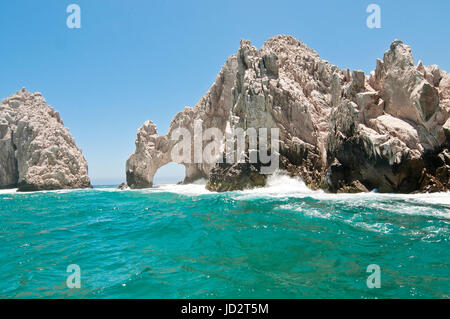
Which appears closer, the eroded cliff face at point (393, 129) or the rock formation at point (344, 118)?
the eroded cliff face at point (393, 129)

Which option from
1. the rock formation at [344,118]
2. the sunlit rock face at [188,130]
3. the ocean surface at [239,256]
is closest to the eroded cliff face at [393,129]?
the rock formation at [344,118]

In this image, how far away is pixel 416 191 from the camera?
712 inches

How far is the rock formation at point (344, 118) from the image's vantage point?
18.4 meters

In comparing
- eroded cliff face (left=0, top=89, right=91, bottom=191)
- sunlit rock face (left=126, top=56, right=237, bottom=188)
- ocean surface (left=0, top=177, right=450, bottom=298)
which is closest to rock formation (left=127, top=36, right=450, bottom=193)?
sunlit rock face (left=126, top=56, right=237, bottom=188)

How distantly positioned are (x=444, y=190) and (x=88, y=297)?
2203cm

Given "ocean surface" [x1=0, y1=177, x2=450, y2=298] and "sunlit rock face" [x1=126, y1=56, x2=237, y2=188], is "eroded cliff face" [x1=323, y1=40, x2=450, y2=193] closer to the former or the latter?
"ocean surface" [x1=0, y1=177, x2=450, y2=298]

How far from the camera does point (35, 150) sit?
49.6 meters

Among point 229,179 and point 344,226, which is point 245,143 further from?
point 344,226

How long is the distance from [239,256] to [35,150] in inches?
2288

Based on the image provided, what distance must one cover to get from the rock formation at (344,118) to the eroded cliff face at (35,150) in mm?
33691

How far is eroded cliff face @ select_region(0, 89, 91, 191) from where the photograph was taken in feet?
160

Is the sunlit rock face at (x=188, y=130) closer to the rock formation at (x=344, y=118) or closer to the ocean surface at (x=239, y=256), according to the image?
the rock formation at (x=344, y=118)
